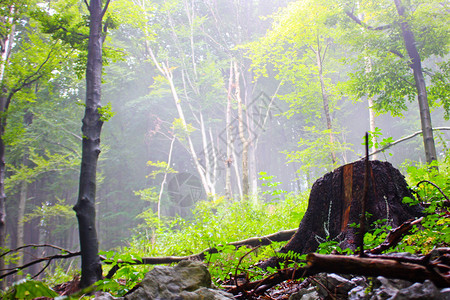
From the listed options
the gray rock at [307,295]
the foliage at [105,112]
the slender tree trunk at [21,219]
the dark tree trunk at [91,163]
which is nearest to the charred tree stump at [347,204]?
the gray rock at [307,295]

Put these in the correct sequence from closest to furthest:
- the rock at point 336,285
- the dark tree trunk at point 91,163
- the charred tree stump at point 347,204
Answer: the rock at point 336,285 < the charred tree stump at point 347,204 < the dark tree trunk at point 91,163

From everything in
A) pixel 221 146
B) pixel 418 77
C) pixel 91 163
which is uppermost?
pixel 221 146

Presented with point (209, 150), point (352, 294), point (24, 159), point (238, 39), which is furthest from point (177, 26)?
point (352, 294)

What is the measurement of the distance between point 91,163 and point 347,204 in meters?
2.77

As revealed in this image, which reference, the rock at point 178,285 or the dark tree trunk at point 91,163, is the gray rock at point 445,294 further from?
the dark tree trunk at point 91,163

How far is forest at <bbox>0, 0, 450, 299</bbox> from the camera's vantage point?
1839 millimetres

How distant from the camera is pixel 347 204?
91.7 inches

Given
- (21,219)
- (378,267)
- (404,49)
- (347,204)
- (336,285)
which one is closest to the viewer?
(378,267)

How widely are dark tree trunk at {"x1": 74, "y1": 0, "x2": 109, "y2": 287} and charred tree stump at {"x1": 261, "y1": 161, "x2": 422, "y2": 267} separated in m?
1.84

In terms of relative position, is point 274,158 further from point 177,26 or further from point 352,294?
point 352,294

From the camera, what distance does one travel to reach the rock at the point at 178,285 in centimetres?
122

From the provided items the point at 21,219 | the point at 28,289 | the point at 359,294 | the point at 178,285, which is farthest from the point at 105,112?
the point at 21,219

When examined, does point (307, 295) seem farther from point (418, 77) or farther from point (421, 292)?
point (418, 77)

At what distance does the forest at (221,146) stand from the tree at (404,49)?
39mm
